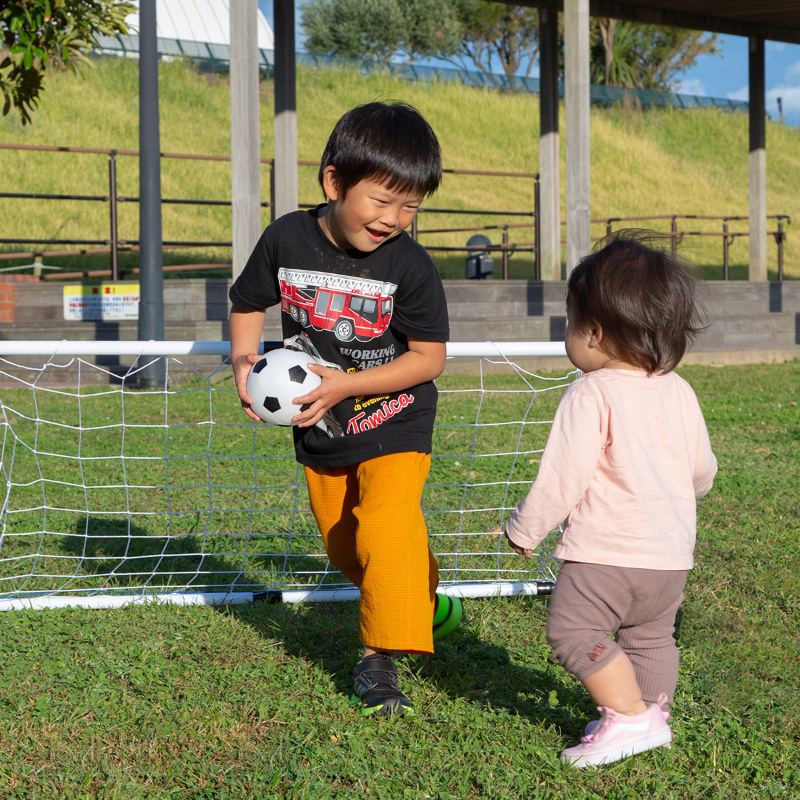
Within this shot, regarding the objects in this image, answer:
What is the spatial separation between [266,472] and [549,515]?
3.47m

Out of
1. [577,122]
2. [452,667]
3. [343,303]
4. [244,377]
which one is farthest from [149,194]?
[452,667]

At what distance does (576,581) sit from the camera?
2.20 metres

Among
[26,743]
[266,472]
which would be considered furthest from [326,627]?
[266,472]

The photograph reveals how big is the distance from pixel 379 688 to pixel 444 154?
83.7ft

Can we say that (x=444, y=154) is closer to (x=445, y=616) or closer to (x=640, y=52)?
(x=640, y=52)

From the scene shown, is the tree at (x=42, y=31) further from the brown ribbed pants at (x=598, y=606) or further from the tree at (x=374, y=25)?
the tree at (x=374, y=25)

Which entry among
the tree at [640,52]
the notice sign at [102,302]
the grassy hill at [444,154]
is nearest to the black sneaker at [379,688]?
the notice sign at [102,302]

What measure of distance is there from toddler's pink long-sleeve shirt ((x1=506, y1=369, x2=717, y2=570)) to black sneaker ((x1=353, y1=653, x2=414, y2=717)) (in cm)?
63

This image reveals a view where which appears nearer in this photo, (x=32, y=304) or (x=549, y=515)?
(x=549, y=515)

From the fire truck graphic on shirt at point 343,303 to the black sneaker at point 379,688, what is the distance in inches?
36.1

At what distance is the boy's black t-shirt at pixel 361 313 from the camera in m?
2.66

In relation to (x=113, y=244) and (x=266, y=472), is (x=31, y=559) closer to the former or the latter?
(x=266, y=472)

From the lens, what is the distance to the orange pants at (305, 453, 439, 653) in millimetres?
2557

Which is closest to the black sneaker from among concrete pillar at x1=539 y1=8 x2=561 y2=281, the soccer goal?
the soccer goal
